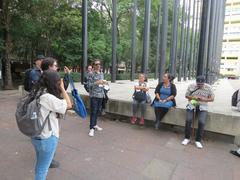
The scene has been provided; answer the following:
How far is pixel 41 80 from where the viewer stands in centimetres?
224

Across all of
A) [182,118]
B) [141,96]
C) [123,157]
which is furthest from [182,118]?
[123,157]

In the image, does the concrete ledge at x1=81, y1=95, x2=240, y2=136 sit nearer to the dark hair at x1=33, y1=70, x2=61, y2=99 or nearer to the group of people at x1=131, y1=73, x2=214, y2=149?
the group of people at x1=131, y1=73, x2=214, y2=149

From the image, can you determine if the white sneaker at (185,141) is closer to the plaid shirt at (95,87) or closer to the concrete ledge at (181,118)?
the concrete ledge at (181,118)

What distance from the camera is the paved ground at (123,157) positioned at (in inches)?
131

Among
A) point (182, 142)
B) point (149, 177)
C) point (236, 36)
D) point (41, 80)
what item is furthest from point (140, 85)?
point (236, 36)

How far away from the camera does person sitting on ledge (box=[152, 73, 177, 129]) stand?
208 inches

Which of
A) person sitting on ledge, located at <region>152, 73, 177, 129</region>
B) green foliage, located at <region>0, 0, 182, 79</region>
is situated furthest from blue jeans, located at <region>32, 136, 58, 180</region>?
green foliage, located at <region>0, 0, 182, 79</region>

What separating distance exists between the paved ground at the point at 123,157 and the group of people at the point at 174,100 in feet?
1.41

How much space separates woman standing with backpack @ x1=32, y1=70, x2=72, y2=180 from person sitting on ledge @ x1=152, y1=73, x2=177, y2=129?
11.1 feet

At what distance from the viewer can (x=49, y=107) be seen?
2.21m

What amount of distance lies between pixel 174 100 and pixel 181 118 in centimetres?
49

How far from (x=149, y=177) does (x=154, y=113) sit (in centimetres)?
259

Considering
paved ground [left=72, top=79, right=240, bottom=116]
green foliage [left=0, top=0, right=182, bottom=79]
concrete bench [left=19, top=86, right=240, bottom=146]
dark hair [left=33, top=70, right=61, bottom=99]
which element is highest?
green foliage [left=0, top=0, right=182, bottom=79]

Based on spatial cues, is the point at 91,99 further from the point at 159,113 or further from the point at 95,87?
the point at 159,113
